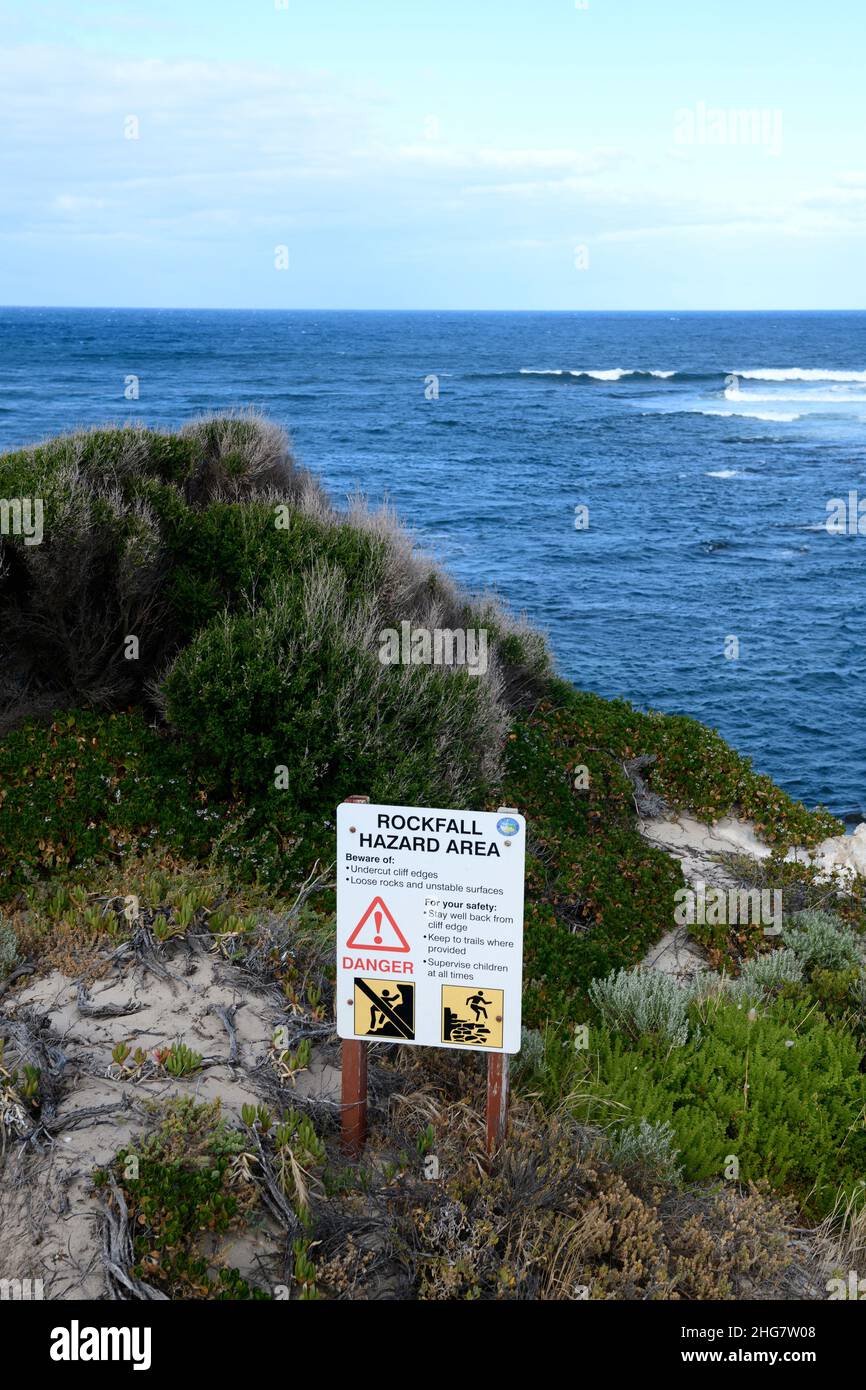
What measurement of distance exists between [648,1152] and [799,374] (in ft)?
356

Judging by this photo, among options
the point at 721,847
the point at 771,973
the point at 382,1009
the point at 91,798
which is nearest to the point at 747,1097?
the point at 771,973

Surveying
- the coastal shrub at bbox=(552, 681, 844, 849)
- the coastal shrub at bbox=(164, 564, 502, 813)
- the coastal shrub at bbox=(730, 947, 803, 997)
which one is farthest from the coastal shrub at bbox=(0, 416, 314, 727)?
the coastal shrub at bbox=(730, 947, 803, 997)

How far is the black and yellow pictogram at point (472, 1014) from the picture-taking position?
4871mm

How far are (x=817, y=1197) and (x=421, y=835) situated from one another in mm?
3036

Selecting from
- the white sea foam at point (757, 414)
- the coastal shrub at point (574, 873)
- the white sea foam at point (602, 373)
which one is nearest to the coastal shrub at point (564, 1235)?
the coastal shrub at point (574, 873)

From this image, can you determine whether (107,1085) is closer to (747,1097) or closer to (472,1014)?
(472,1014)

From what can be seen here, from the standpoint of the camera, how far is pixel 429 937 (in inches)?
194

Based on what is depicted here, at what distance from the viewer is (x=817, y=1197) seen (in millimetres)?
5832

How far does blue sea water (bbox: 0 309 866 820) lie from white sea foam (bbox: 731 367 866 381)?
1.22 feet

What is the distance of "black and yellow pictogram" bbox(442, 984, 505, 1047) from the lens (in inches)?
192

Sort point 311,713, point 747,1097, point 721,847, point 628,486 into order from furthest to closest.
→ point 628,486 → point 721,847 → point 311,713 → point 747,1097

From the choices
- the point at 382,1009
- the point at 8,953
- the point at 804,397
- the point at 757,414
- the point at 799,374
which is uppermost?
the point at 799,374

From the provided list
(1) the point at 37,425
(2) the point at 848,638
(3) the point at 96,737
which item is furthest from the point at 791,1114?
(1) the point at 37,425

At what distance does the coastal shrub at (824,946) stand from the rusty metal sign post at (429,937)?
4.48 meters
